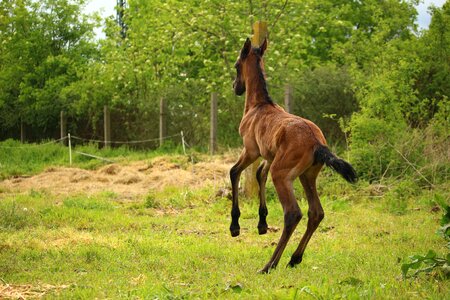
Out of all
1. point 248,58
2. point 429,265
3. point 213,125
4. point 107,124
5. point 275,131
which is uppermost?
point 248,58

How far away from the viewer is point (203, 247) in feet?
27.5

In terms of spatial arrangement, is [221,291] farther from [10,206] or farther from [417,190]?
[417,190]

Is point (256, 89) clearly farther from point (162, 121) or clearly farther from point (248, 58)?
point (162, 121)

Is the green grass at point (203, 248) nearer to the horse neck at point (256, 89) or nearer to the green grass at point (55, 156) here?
the horse neck at point (256, 89)

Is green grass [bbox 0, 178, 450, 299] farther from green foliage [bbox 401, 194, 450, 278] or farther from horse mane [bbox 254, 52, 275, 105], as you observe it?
horse mane [bbox 254, 52, 275, 105]

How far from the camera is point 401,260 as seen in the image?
23.6 feet

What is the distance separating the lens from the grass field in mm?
5797

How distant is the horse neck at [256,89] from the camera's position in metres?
7.74

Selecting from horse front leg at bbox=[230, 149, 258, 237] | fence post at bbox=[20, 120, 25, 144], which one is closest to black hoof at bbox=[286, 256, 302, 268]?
horse front leg at bbox=[230, 149, 258, 237]

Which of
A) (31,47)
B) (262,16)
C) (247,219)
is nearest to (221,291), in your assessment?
(247,219)

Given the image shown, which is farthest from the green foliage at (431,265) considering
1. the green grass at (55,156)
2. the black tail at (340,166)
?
the green grass at (55,156)

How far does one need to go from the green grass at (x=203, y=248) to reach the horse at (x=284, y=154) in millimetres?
528

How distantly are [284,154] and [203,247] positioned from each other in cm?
224

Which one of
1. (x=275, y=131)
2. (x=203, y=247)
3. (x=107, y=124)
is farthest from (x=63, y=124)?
(x=275, y=131)
